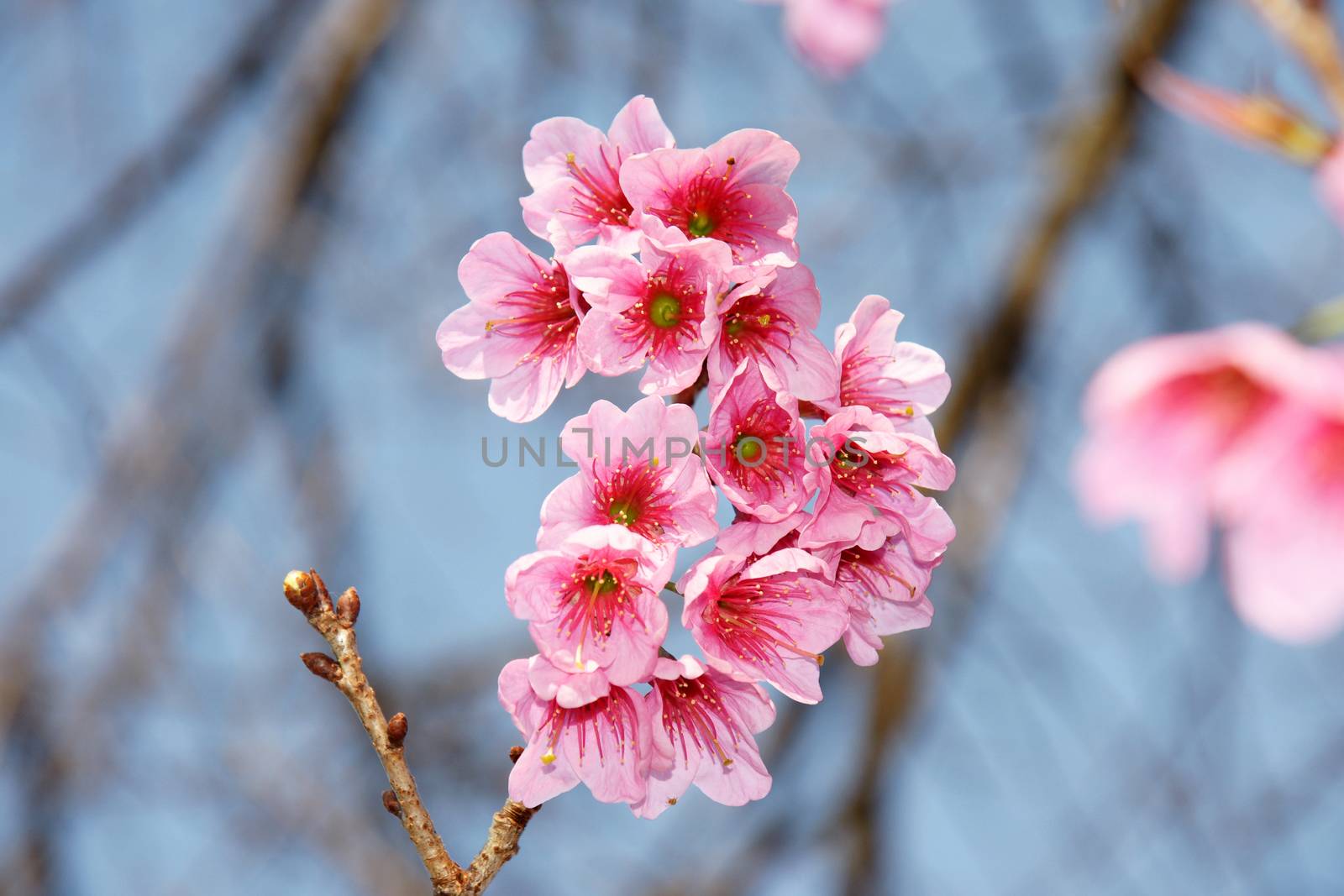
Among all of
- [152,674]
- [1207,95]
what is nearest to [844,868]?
[152,674]

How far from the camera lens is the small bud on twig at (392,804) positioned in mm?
992

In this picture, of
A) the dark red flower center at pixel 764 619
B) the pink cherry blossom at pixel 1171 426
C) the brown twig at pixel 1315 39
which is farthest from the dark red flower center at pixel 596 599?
the brown twig at pixel 1315 39

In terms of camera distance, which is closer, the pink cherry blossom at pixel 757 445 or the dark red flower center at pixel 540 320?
the pink cherry blossom at pixel 757 445

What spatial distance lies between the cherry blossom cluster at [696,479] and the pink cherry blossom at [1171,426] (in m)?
0.40

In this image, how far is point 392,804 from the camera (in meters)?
1.02

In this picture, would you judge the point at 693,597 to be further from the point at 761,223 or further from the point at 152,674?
the point at 152,674

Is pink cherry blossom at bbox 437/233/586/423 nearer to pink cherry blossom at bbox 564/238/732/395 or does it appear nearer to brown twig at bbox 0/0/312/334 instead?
pink cherry blossom at bbox 564/238/732/395

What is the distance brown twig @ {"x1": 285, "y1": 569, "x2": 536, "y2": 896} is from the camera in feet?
3.09

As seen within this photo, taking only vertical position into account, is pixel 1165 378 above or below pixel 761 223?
below

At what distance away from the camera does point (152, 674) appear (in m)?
2.94

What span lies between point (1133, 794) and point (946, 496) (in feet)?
4.00

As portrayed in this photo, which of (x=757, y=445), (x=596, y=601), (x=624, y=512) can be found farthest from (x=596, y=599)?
(x=757, y=445)

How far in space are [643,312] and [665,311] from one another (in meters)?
0.03

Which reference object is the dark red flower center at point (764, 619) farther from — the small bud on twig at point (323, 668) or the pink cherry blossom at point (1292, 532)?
the pink cherry blossom at point (1292, 532)
